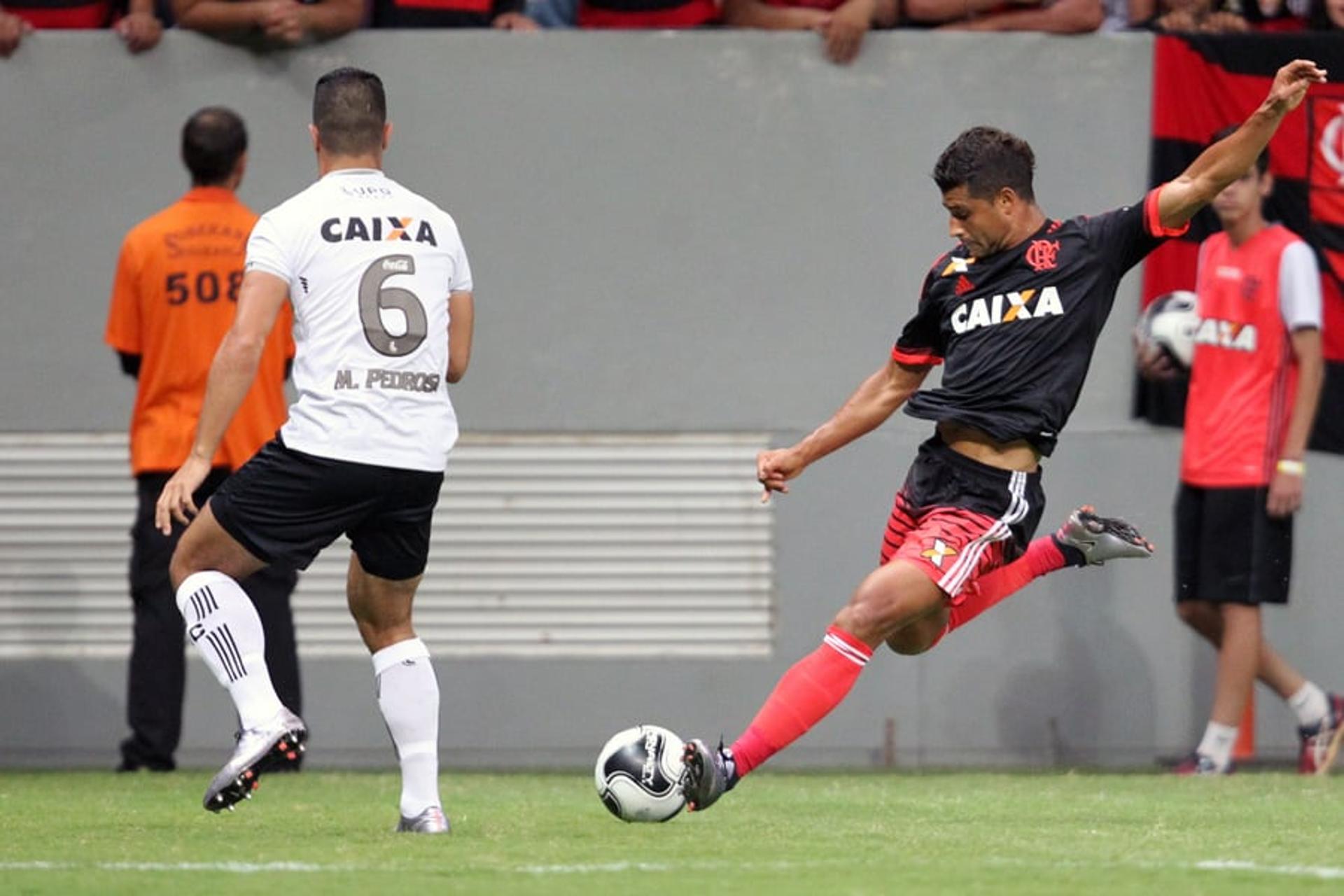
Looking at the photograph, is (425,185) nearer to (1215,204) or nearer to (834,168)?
(834,168)

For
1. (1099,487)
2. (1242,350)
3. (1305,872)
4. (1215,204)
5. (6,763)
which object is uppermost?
(1215,204)

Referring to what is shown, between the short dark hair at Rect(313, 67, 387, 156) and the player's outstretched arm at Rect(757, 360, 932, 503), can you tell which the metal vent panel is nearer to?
the player's outstretched arm at Rect(757, 360, 932, 503)

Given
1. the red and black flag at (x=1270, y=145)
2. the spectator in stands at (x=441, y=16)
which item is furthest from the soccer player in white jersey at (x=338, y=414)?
the red and black flag at (x=1270, y=145)

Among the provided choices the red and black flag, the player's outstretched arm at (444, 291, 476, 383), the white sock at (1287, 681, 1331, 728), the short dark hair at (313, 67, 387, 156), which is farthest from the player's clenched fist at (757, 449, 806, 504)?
the red and black flag

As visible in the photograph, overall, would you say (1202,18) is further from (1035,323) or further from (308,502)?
(308,502)

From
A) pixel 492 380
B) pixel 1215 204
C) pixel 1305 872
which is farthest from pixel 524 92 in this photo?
pixel 1305 872

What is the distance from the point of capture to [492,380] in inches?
404

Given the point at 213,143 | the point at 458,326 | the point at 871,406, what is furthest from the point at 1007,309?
the point at 213,143

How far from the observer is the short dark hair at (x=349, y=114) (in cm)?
644

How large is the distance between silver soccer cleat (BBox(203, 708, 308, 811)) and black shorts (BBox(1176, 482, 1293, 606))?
181 inches

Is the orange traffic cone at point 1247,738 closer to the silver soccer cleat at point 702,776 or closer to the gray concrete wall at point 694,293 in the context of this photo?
the gray concrete wall at point 694,293

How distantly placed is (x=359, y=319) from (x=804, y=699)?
5.54ft

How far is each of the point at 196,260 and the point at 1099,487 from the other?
407cm

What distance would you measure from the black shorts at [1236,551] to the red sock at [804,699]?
10.5 feet
